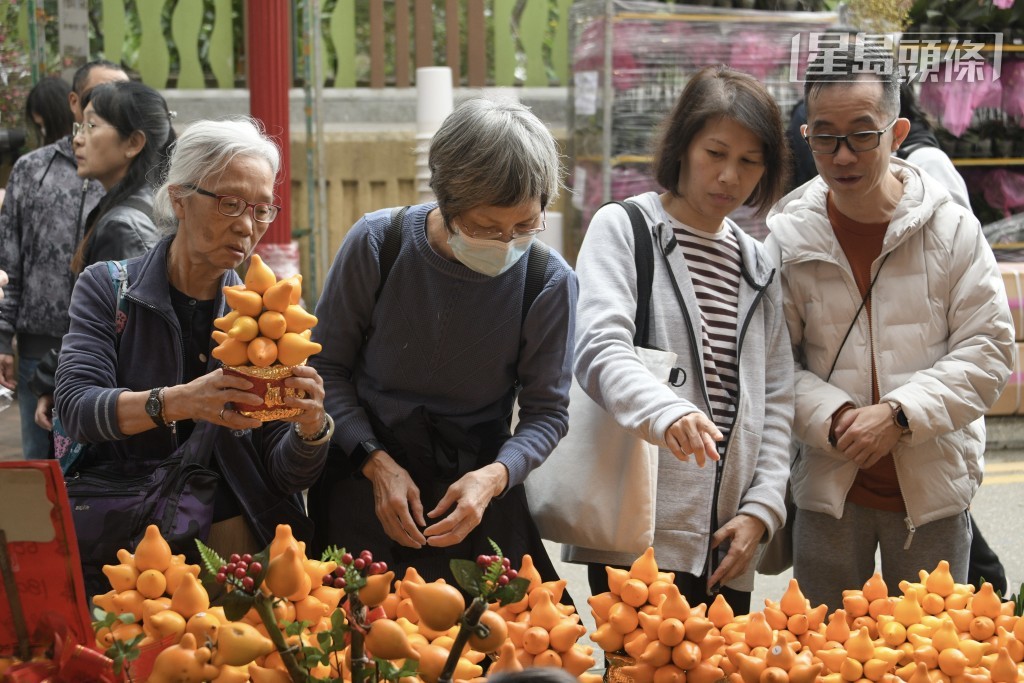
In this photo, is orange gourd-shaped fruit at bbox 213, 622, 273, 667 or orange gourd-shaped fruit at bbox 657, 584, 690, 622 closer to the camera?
orange gourd-shaped fruit at bbox 213, 622, 273, 667

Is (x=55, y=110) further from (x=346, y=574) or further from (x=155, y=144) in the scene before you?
(x=346, y=574)

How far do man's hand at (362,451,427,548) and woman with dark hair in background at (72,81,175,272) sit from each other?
870 mm

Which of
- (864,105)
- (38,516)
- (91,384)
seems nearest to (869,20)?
(864,105)

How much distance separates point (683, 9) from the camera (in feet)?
18.3

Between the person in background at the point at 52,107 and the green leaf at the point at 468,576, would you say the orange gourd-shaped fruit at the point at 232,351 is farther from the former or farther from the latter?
the person in background at the point at 52,107

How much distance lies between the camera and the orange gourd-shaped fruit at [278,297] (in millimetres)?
1500

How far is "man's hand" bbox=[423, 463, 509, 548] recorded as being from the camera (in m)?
1.78

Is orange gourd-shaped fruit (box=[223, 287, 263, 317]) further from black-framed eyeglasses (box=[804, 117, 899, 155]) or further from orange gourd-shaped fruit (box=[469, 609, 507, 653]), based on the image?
black-framed eyeglasses (box=[804, 117, 899, 155])

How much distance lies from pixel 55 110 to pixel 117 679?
3.27 meters

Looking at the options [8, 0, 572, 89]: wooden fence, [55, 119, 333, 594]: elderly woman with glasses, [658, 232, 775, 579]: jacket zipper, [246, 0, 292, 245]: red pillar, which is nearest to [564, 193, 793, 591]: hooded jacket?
[658, 232, 775, 579]: jacket zipper

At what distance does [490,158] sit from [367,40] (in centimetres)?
603

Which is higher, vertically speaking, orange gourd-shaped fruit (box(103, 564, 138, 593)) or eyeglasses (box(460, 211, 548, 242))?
eyeglasses (box(460, 211, 548, 242))

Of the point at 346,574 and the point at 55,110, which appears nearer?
the point at 346,574

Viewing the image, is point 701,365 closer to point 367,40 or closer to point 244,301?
point 244,301
